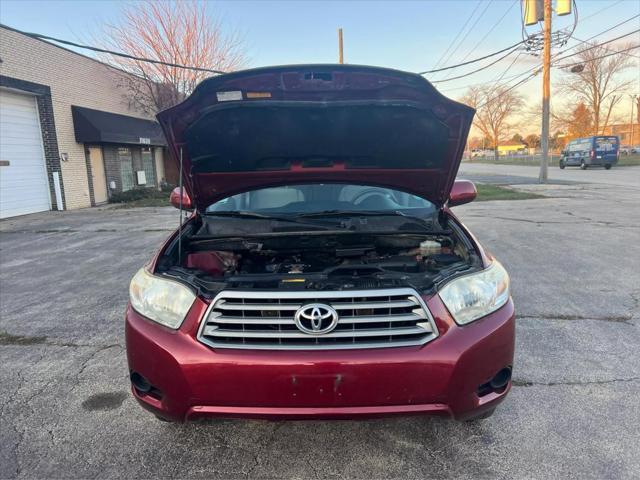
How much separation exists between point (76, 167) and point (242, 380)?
1571 centimetres

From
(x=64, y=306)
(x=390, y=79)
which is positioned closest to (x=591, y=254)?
(x=390, y=79)

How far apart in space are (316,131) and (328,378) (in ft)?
5.53

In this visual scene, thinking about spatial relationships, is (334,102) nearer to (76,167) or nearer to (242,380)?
(242,380)

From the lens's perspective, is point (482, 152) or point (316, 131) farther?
point (482, 152)

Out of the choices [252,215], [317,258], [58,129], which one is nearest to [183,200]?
[252,215]

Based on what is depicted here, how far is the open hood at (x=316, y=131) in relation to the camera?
2.45 m

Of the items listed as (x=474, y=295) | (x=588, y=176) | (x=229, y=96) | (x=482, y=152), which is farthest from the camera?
(x=482, y=152)

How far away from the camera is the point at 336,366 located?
182 cm

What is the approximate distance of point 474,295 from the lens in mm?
2076

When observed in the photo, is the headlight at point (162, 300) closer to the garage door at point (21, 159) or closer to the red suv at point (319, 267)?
the red suv at point (319, 267)

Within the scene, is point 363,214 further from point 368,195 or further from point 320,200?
point 320,200

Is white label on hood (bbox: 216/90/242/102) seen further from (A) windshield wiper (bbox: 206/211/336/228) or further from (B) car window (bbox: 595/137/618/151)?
(B) car window (bbox: 595/137/618/151)

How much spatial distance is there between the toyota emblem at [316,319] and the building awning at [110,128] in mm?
15462

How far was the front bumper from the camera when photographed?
1.83 meters
